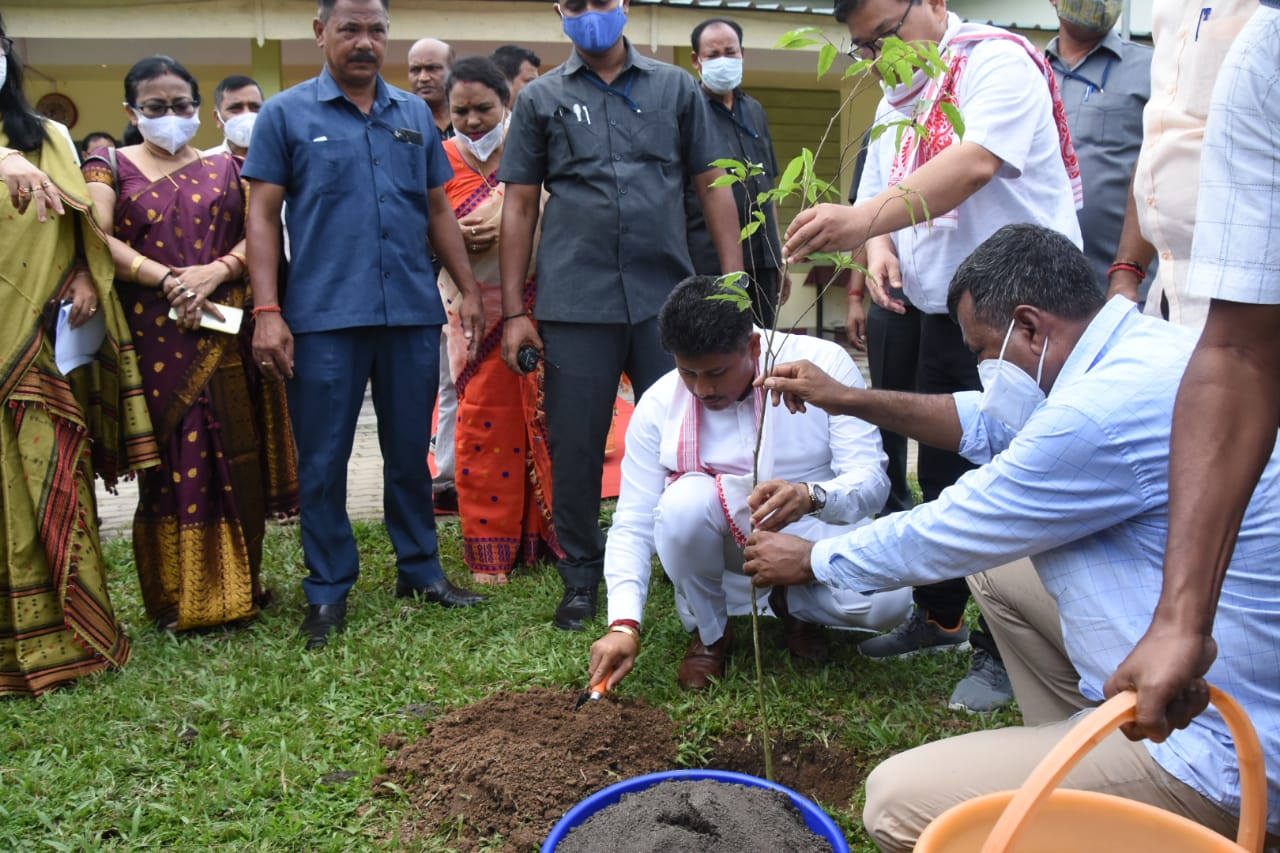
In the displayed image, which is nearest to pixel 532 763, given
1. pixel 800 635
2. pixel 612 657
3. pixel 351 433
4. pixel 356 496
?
pixel 612 657

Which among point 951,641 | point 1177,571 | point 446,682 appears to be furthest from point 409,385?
point 1177,571

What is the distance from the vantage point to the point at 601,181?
3.85 meters

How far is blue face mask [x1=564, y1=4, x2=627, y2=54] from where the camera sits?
3.77m

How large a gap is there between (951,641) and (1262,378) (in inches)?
86.0

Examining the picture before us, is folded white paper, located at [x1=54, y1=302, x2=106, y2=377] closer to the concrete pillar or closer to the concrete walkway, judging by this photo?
the concrete walkway

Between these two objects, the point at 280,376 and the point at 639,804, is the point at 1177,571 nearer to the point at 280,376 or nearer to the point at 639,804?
the point at 639,804

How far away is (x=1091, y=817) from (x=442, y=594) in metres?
2.85

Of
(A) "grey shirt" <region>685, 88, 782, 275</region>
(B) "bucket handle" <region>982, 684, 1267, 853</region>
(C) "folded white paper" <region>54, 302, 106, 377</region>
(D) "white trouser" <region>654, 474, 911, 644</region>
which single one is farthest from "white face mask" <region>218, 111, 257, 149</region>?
(B) "bucket handle" <region>982, 684, 1267, 853</region>

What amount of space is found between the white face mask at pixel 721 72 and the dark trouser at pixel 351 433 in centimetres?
208

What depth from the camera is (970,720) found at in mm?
3039

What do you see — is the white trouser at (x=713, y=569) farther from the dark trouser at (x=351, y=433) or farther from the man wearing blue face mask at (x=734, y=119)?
the man wearing blue face mask at (x=734, y=119)

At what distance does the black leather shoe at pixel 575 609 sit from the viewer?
3834 millimetres

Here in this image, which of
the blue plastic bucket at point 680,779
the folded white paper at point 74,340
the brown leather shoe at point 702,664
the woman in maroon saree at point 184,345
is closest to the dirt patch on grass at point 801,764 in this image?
the brown leather shoe at point 702,664

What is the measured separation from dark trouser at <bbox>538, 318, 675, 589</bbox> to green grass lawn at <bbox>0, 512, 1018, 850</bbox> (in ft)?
1.03
